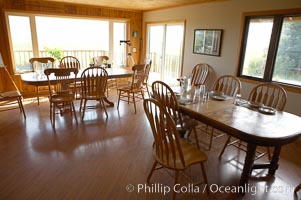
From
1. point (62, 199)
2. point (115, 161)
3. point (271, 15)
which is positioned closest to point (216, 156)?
point (115, 161)

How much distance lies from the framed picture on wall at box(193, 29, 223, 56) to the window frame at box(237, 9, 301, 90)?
50 cm

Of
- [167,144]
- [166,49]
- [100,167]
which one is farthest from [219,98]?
[166,49]

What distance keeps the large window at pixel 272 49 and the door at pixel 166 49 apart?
6.08 ft

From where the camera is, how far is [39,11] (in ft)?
16.1

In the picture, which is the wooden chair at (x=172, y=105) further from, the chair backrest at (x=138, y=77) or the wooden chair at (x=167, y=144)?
the chair backrest at (x=138, y=77)

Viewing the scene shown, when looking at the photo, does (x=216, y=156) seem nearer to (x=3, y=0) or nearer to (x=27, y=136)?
(x=27, y=136)

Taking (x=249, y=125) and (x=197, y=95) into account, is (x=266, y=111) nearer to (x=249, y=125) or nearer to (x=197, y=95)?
(x=249, y=125)

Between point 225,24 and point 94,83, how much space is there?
2797 mm

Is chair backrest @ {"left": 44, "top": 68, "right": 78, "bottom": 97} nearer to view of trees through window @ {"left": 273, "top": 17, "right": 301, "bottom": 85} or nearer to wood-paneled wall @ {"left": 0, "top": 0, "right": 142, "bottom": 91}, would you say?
wood-paneled wall @ {"left": 0, "top": 0, "right": 142, "bottom": 91}

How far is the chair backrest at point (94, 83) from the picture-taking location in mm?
3574

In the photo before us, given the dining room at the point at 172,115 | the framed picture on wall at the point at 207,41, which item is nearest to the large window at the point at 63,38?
the dining room at the point at 172,115

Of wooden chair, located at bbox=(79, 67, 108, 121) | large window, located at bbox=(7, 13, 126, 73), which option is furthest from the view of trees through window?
large window, located at bbox=(7, 13, 126, 73)

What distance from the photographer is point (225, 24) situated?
404cm

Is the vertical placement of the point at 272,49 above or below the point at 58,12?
below
